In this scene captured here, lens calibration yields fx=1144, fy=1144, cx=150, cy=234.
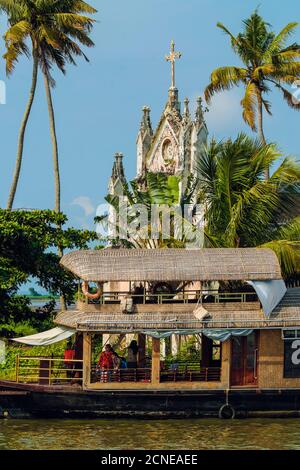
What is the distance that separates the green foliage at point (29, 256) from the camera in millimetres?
32125

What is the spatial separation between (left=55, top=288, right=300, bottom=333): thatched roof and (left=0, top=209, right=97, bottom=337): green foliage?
274 inches

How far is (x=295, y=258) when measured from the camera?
2892cm

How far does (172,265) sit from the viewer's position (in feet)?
83.7

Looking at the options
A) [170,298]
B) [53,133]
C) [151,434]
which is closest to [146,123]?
[53,133]

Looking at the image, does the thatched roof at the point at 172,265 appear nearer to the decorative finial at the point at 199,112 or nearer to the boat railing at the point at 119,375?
the boat railing at the point at 119,375

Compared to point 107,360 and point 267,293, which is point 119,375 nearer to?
point 107,360

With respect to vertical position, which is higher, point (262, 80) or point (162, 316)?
point (262, 80)

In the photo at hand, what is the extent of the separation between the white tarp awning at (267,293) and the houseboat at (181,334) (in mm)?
22

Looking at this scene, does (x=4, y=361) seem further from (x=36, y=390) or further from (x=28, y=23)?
(x=28, y=23)

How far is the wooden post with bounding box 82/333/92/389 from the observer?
2525 cm

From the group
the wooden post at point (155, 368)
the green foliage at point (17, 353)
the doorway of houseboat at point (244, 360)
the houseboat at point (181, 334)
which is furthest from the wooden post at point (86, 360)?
the green foliage at point (17, 353)

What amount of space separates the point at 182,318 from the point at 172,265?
1.21 metres
